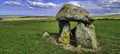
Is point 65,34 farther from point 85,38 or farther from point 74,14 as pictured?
point 85,38

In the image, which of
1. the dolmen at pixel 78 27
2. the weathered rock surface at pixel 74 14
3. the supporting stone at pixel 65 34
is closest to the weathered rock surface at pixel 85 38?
the dolmen at pixel 78 27

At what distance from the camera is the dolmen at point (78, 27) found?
109ft

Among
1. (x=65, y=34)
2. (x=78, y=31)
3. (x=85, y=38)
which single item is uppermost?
(x=78, y=31)

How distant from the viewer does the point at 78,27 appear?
34500 mm

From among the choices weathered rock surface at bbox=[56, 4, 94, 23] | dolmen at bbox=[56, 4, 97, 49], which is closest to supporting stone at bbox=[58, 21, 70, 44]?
dolmen at bbox=[56, 4, 97, 49]

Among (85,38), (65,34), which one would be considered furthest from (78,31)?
(65,34)

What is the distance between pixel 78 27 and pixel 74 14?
2234 mm

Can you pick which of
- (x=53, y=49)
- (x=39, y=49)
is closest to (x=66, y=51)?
(x=53, y=49)

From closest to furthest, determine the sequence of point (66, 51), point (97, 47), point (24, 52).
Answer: point (24, 52), point (66, 51), point (97, 47)

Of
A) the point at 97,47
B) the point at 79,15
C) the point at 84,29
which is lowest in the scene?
the point at 97,47

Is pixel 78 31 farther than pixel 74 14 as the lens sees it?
No

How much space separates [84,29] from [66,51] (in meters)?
4.96

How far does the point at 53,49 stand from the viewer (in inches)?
1252

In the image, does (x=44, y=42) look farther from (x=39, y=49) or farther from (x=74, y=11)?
(x=74, y=11)
